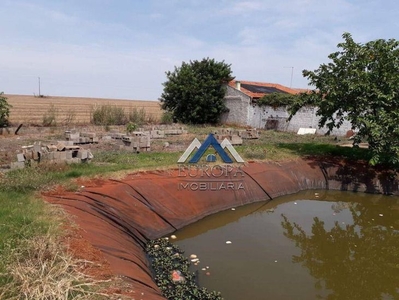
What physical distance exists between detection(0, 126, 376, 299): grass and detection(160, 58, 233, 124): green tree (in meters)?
11.0

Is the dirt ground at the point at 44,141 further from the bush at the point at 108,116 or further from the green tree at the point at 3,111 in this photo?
the bush at the point at 108,116

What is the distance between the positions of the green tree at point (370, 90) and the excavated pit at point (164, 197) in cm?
132

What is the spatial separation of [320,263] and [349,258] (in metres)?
0.63

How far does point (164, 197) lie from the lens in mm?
6914

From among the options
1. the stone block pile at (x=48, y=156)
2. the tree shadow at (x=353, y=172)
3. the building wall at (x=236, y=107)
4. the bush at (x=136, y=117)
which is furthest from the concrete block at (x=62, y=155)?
the building wall at (x=236, y=107)

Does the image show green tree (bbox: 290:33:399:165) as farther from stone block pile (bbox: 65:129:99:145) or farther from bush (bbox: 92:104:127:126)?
bush (bbox: 92:104:127:126)

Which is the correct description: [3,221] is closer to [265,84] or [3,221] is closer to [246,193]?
[246,193]

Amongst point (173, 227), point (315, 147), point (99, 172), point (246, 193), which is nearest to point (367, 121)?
point (315, 147)

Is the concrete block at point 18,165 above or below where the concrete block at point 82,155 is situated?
below

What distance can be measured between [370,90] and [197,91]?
1177 centimetres

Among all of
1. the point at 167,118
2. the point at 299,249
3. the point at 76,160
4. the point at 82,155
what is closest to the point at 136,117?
the point at 167,118

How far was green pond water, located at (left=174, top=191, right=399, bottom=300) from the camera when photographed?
15.2 ft

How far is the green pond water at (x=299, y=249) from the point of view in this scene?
4.64 metres

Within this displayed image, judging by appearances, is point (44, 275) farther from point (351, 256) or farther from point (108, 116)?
point (108, 116)
